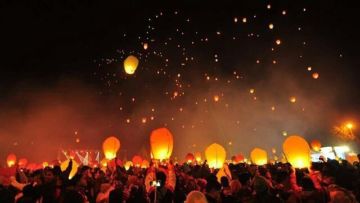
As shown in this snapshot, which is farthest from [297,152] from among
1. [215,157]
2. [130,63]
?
[130,63]

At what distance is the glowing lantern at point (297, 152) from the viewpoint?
6598 millimetres

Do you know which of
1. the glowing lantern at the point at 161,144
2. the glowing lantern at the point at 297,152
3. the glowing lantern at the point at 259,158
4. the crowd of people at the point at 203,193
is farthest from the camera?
the glowing lantern at the point at 259,158

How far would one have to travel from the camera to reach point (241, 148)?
99.7 feet

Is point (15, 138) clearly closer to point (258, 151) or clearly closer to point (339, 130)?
point (258, 151)

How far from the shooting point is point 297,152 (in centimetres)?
666

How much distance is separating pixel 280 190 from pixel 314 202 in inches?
31.7

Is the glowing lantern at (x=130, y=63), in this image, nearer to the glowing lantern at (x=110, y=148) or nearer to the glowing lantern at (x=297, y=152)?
the glowing lantern at (x=110, y=148)

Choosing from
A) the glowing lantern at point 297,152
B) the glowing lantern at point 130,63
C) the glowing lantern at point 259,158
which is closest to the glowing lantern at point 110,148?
the glowing lantern at point 130,63

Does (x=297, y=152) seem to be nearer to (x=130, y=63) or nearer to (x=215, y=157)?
(x=215, y=157)

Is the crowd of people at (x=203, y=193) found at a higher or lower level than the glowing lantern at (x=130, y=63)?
lower

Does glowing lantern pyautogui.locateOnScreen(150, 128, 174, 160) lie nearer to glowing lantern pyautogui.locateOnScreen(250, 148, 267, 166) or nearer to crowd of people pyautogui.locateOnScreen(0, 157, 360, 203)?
crowd of people pyautogui.locateOnScreen(0, 157, 360, 203)

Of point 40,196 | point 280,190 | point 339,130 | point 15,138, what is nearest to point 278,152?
point 339,130

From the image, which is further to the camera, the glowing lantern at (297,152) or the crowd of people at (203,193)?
the glowing lantern at (297,152)

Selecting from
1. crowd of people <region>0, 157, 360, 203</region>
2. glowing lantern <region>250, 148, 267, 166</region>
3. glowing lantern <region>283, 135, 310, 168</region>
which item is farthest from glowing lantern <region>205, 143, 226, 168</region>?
crowd of people <region>0, 157, 360, 203</region>
